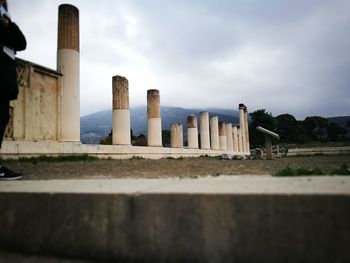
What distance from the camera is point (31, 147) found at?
8695 millimetres

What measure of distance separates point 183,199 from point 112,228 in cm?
44

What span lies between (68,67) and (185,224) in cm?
1062

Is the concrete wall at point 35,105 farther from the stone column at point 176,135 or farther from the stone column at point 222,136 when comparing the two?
the stone column at point 222,136

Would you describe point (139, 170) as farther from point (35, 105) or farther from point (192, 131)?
point (192, 131)

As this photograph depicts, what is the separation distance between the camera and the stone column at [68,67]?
1045 centimetres

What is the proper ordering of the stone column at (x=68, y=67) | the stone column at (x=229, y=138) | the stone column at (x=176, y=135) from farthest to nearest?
the stone column at (x=229, y=138)
the stone column at (x=176, y=135)
the stone column at (x=68, y=67)

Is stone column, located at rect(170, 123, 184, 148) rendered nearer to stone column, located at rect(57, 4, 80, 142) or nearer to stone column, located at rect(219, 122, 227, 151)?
stone column, located at rect(219, 122, 227, 151)

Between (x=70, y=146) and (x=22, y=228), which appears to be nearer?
(x=22, y=228)

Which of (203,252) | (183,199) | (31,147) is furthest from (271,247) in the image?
(31,147)

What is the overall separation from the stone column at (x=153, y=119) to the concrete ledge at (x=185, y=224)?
50.9 feet

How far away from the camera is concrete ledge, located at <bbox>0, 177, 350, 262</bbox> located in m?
1.19

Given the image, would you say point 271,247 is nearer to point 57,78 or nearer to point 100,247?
point 100,247

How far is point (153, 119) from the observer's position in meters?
17.3

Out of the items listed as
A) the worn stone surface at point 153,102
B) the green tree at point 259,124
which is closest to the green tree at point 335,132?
the green tree at point 259,124
